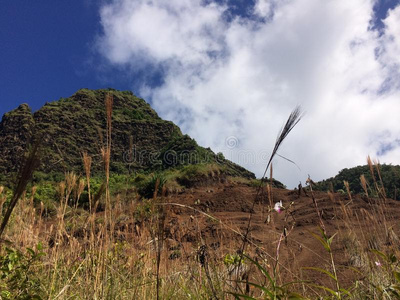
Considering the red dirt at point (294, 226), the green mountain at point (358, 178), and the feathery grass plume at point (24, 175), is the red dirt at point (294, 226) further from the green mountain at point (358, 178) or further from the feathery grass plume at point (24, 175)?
the green mountain at point (358, 178)

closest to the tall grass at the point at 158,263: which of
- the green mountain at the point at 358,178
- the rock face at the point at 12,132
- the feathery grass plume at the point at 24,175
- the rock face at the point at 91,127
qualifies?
the feathery grass plume at the point at 24,175

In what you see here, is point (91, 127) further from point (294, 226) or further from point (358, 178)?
point (294, 226)

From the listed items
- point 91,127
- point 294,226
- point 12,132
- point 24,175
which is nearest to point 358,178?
point 294,226

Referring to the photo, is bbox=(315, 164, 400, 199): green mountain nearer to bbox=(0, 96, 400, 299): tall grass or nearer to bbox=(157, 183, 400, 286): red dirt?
bbox=(157, 183, 400, 286): red dirt

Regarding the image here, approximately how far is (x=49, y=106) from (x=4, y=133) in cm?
641

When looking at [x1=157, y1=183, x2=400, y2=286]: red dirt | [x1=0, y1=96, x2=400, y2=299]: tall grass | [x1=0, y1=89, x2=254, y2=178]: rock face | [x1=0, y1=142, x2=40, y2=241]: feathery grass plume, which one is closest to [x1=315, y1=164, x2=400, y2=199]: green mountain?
[x1=157, y1=183, x2=400, y2=286]: red dirt

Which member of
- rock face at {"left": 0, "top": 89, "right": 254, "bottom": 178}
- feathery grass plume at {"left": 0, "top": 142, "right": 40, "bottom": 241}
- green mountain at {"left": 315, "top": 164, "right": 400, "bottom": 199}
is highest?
rock face at {"left": 0, "top": 89, "right": 254, "bottom": 178}

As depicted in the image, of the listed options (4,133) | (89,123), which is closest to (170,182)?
(89,123)

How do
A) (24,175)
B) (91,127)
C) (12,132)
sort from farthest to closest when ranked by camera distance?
(12,132) → (91,127) → (24,175)

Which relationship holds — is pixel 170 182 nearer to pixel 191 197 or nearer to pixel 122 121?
pixel 191 197

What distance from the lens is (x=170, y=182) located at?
12531 millimetres

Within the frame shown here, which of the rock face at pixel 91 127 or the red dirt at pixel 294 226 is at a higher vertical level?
the rock face at pixel 91 127

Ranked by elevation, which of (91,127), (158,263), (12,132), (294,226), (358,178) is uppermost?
(12,132)

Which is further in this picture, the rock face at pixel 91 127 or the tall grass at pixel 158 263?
the rock face at pixel 91 127
